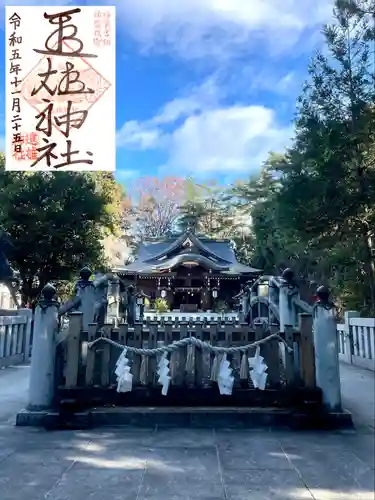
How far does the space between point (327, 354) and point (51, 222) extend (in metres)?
12.6

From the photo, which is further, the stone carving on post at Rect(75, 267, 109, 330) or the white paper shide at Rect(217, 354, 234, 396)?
the stone carving on post at Rect(75, 267, 109, 330)

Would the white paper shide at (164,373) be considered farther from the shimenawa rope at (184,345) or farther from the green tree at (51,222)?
the green tree at (51,222)

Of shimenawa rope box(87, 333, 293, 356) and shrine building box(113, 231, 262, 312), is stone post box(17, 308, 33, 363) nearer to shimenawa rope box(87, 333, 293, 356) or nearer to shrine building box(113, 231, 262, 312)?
shimenawa rope box(87, 333, 293, 356)

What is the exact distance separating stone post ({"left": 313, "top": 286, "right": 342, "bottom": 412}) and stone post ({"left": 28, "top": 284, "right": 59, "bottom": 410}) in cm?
229

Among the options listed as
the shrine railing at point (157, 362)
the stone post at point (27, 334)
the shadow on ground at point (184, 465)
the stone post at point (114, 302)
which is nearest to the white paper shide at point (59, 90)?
the shrine railing at point (157, 362)

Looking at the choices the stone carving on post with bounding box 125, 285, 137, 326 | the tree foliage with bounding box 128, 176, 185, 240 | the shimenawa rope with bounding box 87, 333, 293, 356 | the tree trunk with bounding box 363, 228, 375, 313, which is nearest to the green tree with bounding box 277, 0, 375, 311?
the tree trunk with bounding box 363, 228, 375, 313

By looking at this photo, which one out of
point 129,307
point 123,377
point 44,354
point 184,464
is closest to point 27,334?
point 129,307

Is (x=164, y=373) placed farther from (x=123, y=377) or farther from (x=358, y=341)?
(x=358, y=341)

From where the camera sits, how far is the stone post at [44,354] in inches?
135

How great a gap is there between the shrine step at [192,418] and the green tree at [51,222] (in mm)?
11712

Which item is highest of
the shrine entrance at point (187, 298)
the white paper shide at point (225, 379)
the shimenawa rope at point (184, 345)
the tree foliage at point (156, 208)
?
the tree foliage at point (156, 208)

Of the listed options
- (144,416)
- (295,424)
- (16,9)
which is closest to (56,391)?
(144,416)

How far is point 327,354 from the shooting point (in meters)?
3.47

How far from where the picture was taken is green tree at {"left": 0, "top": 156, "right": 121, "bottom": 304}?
1398 centimetres
